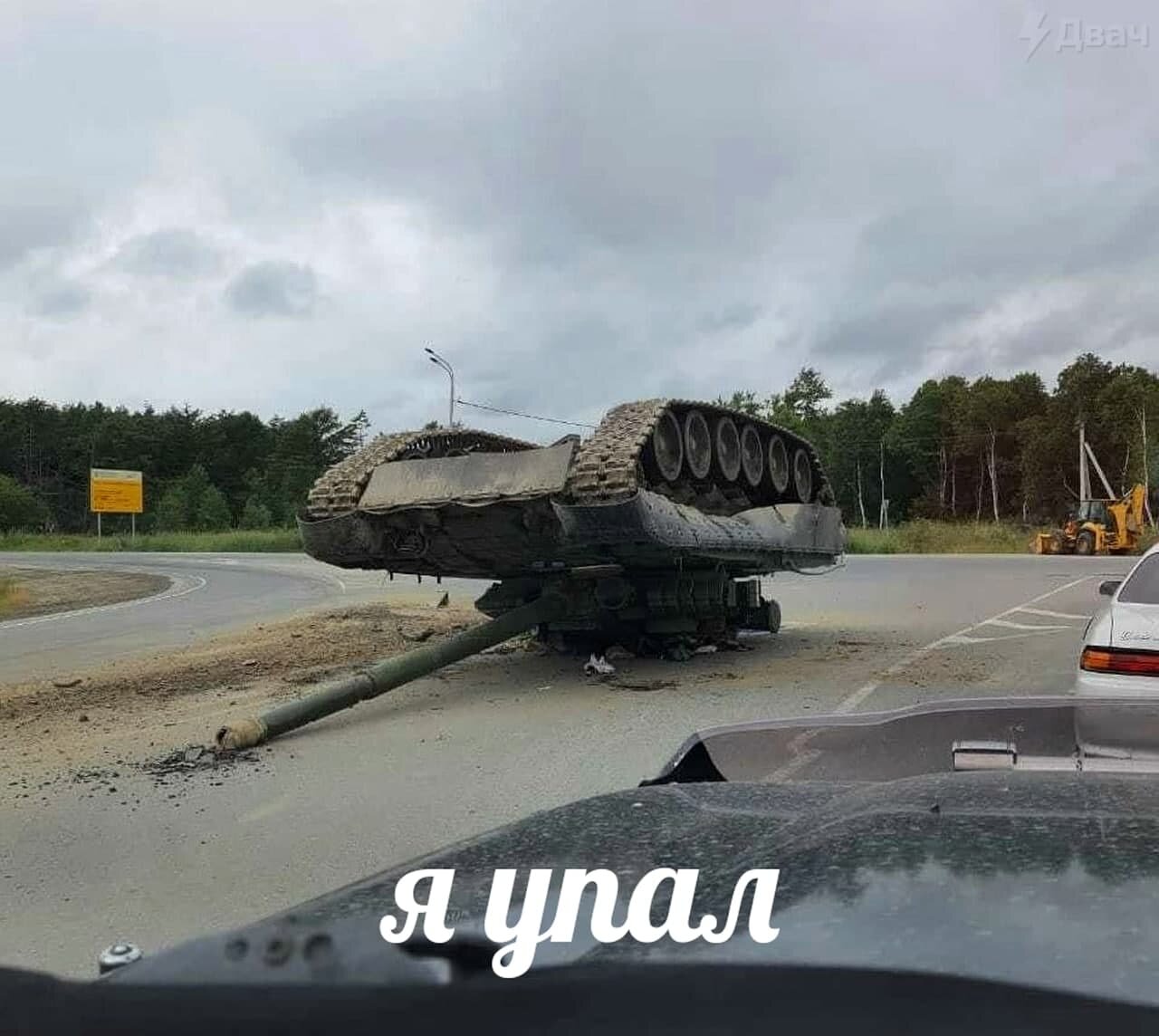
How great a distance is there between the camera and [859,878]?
72.2 inches

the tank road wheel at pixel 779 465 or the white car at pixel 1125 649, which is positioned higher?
the tank road wheel at pixel 779 465

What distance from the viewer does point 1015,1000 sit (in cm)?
135

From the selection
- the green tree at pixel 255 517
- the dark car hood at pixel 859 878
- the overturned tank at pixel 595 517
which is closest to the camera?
the dark car hood at pixel 859 878

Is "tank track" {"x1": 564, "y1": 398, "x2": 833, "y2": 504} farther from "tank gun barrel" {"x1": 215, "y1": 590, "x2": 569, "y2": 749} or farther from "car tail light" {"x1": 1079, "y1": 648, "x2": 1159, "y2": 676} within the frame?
"car tail light" {"x1": 1079, "y1": 648, "x2": 1159, "y2": 676}

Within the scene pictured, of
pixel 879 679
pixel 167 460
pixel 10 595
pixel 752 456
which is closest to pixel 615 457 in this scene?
pixel 879 679

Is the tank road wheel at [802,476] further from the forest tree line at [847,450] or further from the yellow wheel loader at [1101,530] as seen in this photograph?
the forest tree line at [847,450]

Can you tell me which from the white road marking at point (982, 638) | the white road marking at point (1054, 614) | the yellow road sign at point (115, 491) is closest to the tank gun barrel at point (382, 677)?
the white road marking at point (982, 638)

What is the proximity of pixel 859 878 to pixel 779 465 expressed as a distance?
11536 millimetres

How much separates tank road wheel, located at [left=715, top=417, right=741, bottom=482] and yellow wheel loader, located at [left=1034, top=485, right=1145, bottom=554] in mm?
28506

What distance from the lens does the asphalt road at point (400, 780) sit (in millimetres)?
4477

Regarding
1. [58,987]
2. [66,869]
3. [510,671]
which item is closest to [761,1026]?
[58,987]

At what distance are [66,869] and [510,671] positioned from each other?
20.1ft

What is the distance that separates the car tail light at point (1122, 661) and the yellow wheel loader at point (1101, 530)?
33471 mm

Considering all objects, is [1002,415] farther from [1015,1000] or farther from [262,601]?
[1015,1000]
